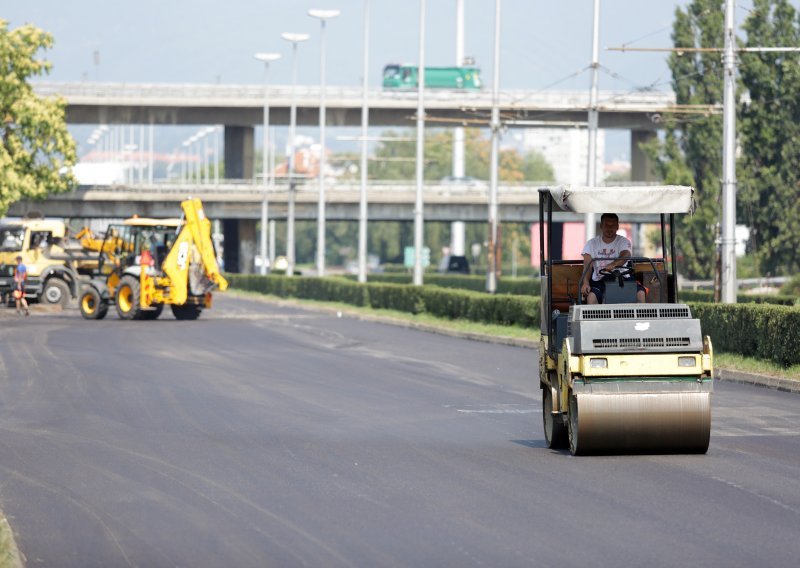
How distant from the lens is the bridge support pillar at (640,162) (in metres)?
97.9

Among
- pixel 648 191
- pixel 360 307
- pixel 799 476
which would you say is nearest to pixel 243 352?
pixel 648 191

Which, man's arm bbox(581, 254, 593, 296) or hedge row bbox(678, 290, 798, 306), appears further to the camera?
hedge row bbox(678, 290, 798, 306)

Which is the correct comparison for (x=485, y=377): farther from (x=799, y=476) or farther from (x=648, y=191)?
(x=799, y=476)

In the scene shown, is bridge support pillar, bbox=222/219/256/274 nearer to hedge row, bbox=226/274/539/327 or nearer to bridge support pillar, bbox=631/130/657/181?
bridge support pillar, bbox=631/130/657/181

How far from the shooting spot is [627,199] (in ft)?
49.8

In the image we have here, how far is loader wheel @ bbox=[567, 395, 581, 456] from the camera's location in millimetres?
14562

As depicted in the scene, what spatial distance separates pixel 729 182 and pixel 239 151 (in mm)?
74564

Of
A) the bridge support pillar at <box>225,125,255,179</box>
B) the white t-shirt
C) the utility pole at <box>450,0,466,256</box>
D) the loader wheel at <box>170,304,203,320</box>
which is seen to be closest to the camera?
the white t-shirt

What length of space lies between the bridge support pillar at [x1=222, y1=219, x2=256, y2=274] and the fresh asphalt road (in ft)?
267

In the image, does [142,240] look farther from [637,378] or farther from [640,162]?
[640,162]

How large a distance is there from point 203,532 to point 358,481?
2597 mm

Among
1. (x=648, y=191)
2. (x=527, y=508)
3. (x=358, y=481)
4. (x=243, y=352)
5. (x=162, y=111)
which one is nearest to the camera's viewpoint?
(x=527, y=508)

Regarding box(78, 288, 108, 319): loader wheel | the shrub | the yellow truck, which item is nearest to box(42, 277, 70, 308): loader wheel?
the yellow truck

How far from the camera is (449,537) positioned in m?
10.3
